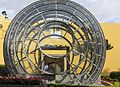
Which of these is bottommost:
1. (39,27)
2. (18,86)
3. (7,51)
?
(18,86)

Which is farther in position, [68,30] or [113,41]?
[113,41]

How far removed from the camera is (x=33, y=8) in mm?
25312

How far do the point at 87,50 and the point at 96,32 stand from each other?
1669 millimetres

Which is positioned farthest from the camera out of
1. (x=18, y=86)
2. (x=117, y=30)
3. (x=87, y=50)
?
(x=117, y=30)

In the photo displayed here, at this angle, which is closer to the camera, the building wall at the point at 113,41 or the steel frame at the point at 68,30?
the steel frame at the point at 68,30

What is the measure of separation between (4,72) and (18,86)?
1189 centimetres

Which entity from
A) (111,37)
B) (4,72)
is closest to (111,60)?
(111,37)

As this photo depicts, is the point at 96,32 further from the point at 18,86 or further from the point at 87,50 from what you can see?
the point at 18,86

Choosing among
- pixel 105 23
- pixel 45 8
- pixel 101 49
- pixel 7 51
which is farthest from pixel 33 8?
pixel 105 23

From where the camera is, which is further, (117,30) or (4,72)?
(117,30)

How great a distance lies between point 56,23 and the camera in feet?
84.1

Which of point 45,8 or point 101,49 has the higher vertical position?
point 45,8

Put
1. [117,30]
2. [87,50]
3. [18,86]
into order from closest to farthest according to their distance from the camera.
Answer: [18,86]
[87,50]
[117,30]

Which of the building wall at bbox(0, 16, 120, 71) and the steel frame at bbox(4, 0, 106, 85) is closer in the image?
the steel frame at bbox(4, 0, 106, 85)
